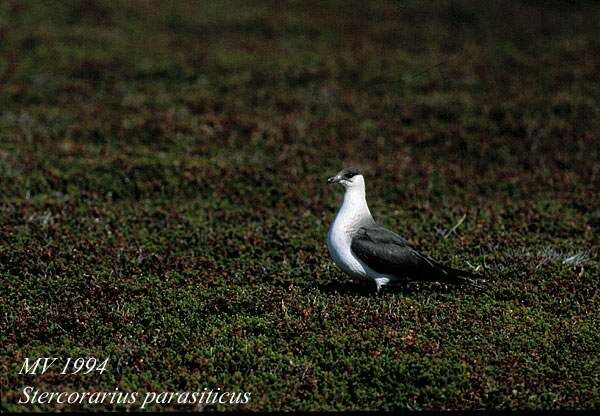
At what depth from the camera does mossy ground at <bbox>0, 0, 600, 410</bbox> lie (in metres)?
9.06

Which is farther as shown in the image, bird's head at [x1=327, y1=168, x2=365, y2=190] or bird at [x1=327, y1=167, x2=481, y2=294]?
bird's head at [x1=327, y1=168, x2=365, y2=190]

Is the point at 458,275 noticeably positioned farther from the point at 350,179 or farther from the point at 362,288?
the point at 350,179

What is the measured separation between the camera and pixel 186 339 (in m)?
9.52

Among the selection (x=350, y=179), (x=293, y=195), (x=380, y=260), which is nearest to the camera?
(x=380, y=260)

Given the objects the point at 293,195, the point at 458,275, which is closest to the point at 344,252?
the point at 458,275

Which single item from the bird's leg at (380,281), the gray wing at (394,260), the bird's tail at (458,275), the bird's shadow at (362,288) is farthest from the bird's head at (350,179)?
the bird's tail at (458,275)

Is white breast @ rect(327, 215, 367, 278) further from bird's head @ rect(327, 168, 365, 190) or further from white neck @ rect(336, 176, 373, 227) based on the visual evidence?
bird's head @ rect(327, 168, 365, 190)

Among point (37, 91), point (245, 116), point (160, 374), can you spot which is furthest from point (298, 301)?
point (37, 91)

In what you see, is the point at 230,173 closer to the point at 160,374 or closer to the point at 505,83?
the point at 160,374

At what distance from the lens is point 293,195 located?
1652 cm

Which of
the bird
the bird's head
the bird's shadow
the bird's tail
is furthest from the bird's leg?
the bird's head

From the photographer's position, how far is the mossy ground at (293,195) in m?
9.06

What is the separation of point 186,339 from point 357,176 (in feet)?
12.8

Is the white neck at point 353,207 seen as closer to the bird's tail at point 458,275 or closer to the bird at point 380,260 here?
the bird at point 380,260
